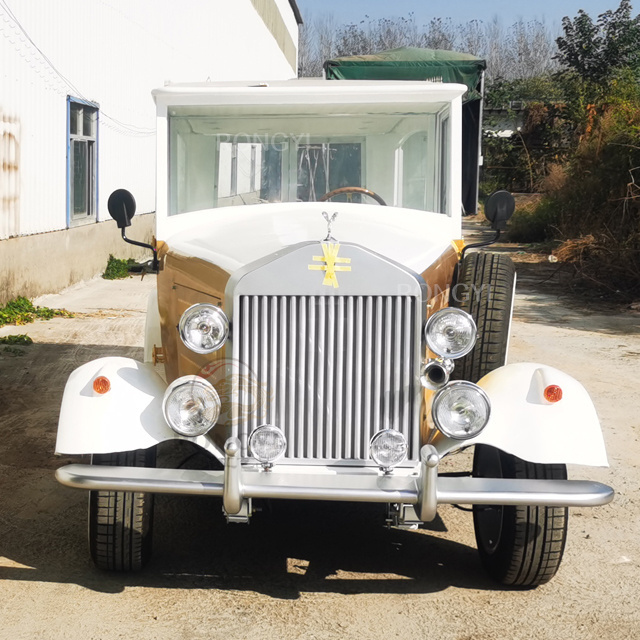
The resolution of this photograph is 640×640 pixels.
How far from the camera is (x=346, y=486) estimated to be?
11.2 feet

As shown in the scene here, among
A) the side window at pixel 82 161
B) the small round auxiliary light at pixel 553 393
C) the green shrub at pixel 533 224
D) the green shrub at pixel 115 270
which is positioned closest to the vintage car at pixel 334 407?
the small round auxiliary light at pixel 553 393

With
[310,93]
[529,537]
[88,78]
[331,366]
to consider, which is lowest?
[529,537]

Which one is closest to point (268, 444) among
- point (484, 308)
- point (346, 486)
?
point (346, 486)

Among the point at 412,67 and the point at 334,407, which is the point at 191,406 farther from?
the point at 412,67

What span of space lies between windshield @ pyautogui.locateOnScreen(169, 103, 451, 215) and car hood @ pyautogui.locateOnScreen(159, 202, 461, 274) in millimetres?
90

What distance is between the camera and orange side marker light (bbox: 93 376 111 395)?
382 centimetres

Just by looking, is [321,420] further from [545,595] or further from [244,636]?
[545,595]

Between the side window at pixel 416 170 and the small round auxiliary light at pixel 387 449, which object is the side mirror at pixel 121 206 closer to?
the side window at pixel 416 170

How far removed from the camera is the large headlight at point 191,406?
361 centimetres

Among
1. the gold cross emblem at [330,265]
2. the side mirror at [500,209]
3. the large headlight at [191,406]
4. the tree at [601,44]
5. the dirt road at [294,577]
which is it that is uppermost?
the tree at [601,44]

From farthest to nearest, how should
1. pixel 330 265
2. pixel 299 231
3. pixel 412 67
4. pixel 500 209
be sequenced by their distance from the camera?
1. pixel 412 67
2. pixel 500 209
3. pixel 299 231
4. pixel 330 265

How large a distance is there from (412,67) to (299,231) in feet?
26.5

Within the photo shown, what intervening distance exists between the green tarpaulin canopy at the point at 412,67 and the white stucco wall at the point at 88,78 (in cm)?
372

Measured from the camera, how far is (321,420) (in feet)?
12.1
